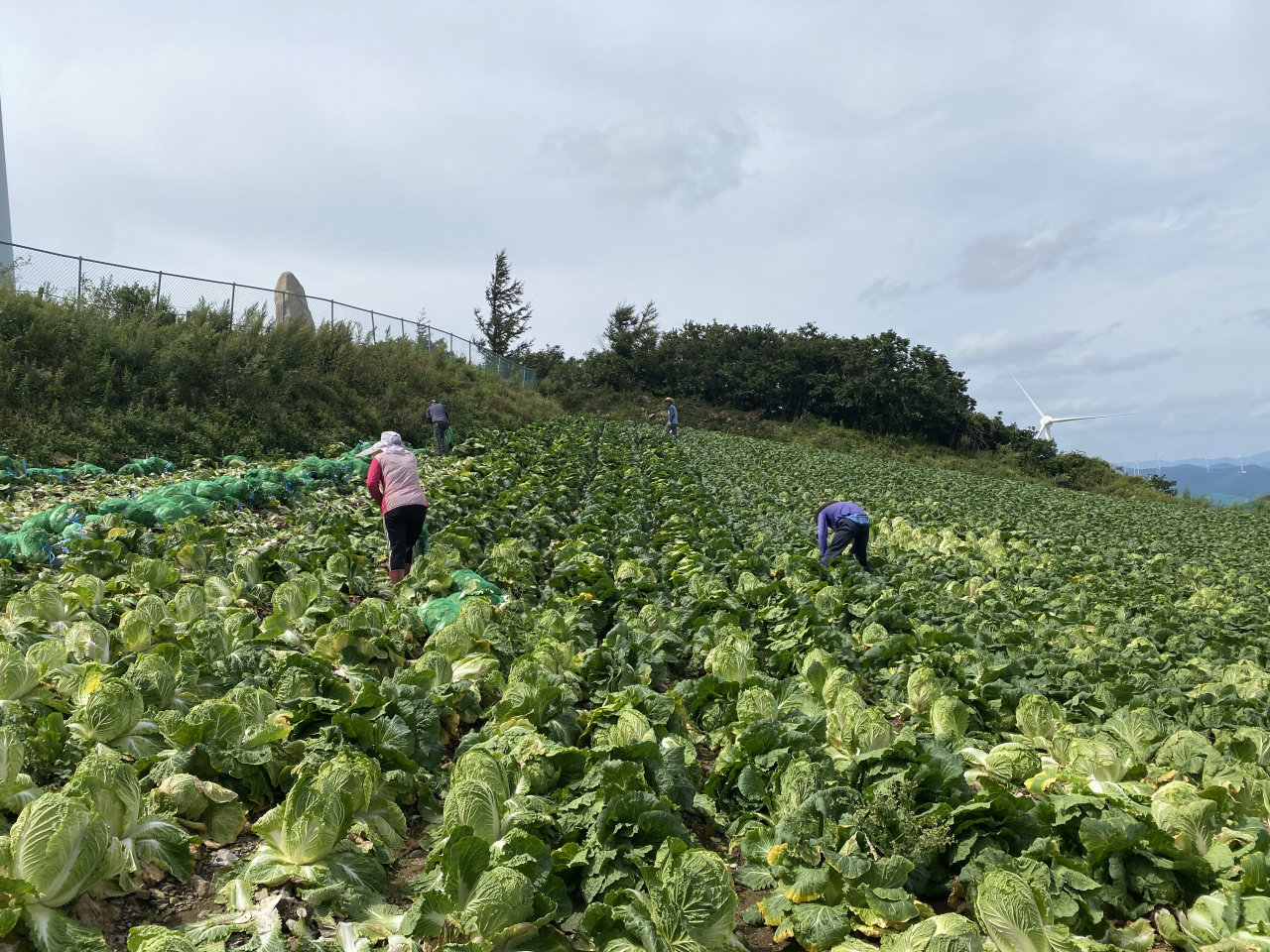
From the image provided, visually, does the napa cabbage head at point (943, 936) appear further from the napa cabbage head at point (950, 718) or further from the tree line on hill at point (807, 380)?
the tree line on hill at point (807, 380)

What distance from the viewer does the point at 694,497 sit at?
14750 millimetres

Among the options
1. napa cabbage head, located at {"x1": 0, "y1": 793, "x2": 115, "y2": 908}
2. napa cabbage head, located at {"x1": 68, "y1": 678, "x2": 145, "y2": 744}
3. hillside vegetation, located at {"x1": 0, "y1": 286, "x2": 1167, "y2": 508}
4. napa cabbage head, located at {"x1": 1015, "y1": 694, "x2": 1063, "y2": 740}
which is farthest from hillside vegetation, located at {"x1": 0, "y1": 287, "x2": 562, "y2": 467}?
napa cabbage head, located at {"x1": 1015, "y1": 694, "x2": 1063, "y2": 740}

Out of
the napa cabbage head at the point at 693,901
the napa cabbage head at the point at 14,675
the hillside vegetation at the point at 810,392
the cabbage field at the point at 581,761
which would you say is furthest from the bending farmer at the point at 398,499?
the hillside vegetation at the point at 810,392

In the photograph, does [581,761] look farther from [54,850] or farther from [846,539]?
[846,539]

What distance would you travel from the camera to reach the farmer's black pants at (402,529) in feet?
25.0

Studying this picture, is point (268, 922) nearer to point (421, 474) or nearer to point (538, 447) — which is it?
point (421, 474)

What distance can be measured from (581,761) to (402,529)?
14.6 ft

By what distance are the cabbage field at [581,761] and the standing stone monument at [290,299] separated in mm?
16076

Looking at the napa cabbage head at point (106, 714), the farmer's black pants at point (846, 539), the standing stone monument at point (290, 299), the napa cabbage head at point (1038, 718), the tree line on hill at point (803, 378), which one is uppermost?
the tree line on hill at point (803, 378)

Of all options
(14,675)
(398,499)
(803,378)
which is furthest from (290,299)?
(803,378)

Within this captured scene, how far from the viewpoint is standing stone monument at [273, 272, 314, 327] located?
74.4 ft

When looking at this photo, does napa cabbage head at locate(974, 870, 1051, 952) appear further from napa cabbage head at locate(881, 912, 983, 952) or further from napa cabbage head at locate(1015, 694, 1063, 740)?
napa cabbage head at locate(1015, 694, 1063, 740)

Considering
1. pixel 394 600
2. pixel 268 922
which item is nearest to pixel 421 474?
pixel 394 600

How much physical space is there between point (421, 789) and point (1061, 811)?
3190mm
